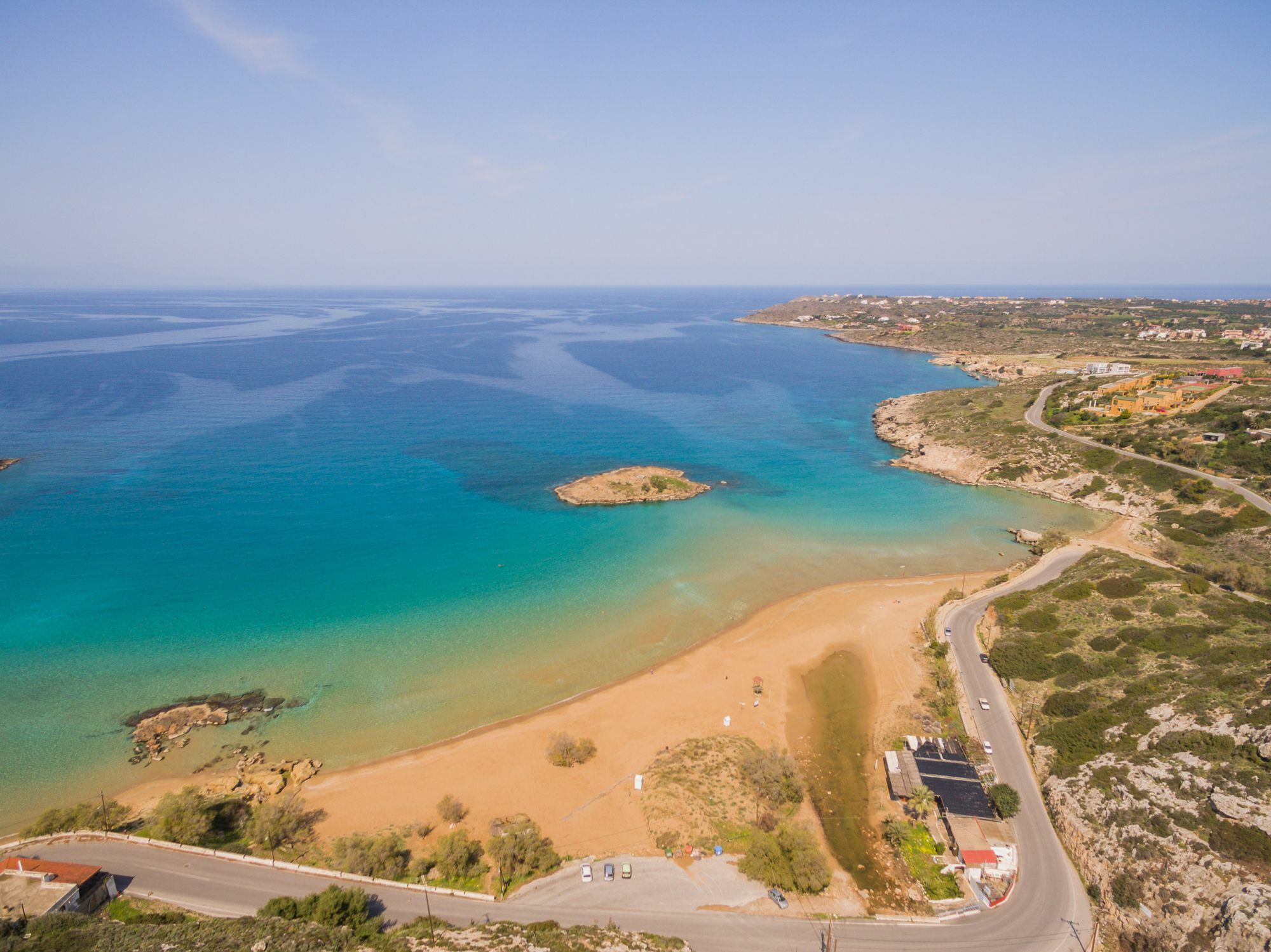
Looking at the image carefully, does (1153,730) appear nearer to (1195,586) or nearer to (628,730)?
(1195,586)

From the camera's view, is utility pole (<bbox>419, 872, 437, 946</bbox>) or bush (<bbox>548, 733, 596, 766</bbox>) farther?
bush (<bbox>548, 733, 596, 766</bbox>)

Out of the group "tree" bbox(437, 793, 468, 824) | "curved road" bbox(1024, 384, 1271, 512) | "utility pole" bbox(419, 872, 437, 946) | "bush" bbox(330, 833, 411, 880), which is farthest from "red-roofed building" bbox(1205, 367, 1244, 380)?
"bush" bbox(330, 833, 411, 880)

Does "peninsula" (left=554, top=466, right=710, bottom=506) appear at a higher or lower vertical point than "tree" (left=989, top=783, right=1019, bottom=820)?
higher

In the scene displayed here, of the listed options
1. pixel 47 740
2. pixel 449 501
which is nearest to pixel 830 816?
pixel 47 740

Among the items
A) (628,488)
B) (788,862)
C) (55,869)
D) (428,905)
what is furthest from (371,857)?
(628,488)

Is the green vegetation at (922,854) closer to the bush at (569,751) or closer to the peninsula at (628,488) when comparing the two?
the bush at (569,751)

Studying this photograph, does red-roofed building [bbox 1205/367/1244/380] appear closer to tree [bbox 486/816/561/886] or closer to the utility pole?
tree [bbox 486/816/561/886]

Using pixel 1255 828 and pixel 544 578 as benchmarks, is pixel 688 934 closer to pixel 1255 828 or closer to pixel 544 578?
pixel 1255 828
